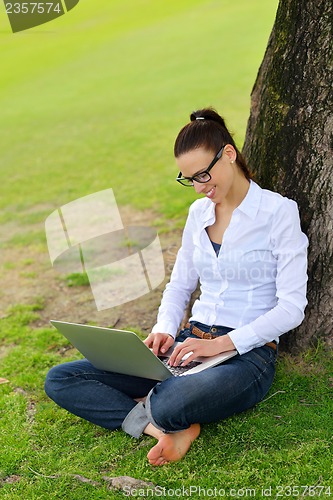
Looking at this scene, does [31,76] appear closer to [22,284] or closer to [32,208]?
[32,208]

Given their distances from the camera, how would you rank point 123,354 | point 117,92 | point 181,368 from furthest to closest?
point 117,92 < point 181,368 < point 123,354

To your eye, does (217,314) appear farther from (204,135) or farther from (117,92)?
(117,92)

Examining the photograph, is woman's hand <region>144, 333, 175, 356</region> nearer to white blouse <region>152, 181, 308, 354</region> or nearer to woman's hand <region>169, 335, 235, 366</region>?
white blouse <region>152, 181, 308, 354</region>

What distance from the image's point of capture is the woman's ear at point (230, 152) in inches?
125

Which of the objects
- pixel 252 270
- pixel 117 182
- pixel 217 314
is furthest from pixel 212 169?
pixel 117 182

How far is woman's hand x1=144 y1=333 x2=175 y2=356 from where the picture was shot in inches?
133

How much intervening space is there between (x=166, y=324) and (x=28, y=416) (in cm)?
81

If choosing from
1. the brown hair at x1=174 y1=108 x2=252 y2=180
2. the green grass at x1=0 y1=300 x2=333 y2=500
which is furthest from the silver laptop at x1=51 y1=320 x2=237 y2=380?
the brown hair at x1=174 y1=108 x2=252 y2=180

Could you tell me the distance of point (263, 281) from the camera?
128 inches

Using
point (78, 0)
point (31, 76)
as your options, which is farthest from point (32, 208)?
point (78, 0)

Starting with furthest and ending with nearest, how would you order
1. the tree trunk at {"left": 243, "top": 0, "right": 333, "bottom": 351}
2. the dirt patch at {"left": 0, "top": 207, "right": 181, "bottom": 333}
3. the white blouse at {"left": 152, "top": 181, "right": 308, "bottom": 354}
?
1. the dirt patch at {"left": 0, "top": 207, "right": 181, "bottom": 333}
2. the tree trunk at {"left": 243, "top": 0, "right": 333, "bottom": 351}
3. the white blouse at {"left": 152, "top": 181, "right": 308, "bottom": 354}

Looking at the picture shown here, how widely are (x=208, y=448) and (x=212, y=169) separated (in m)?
1.16

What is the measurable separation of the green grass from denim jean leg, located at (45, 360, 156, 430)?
90mm

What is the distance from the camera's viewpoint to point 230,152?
319 centimetres
